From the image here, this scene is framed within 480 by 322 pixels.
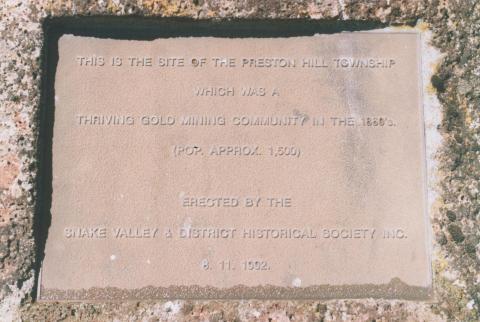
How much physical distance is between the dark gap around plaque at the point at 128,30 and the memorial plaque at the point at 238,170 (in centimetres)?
4

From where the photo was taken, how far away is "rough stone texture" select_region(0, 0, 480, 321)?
7.74 ft

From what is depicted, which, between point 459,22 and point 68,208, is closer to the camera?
point 68,208

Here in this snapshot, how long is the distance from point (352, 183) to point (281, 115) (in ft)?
1.67

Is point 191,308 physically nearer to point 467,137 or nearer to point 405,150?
point 405,150

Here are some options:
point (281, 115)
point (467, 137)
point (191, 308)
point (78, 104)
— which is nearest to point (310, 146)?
point (281, 115)

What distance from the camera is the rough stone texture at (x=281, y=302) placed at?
7.74ft

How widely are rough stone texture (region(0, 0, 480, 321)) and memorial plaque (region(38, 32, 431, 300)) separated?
0.08 meters

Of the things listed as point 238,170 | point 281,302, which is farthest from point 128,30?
point 281,302

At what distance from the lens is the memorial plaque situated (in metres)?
2.43

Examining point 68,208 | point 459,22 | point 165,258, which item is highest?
point 459,22

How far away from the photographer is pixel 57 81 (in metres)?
2.54

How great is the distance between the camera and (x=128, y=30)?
2.60 meters

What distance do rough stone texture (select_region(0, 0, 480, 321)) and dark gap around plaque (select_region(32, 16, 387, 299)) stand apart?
0.04 m

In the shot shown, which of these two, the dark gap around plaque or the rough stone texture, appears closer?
the rough stone texture
